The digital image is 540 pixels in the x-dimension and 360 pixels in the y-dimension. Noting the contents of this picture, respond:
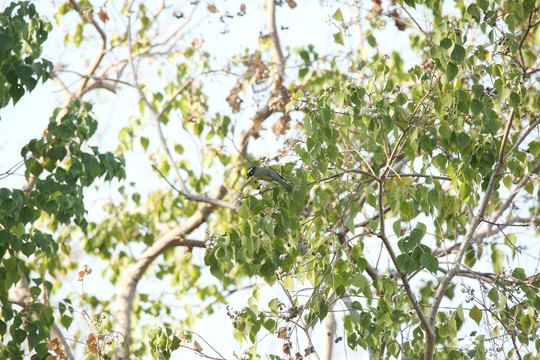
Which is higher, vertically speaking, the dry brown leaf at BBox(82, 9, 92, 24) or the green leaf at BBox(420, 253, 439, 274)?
the dry brown leaf at BBox(82, 9, 92, 24)

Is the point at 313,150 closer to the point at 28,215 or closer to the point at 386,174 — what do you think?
the point at 386,174

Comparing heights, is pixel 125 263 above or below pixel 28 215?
above

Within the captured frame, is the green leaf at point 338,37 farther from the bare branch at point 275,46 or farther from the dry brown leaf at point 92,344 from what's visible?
the dry brown leaf at point 92,344

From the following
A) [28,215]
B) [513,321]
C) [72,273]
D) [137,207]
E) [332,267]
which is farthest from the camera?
[72,273]

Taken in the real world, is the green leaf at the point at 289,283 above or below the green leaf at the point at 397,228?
below

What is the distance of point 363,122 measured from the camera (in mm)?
3311

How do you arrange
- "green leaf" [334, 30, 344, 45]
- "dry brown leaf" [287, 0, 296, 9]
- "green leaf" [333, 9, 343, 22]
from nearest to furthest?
"green leaf" [333, 9, 343, 22]
"green leaf" [334, 30, 344, 45]
"dry brown leaf" [287, 0, 296, 9]

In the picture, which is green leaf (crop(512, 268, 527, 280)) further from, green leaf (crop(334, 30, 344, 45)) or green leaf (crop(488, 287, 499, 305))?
green leaf (crop(334, 30, 344, 45))

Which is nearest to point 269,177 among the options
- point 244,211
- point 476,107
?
point 244,211

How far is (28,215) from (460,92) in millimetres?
2813

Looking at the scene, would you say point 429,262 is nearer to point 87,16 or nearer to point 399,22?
point 399,22

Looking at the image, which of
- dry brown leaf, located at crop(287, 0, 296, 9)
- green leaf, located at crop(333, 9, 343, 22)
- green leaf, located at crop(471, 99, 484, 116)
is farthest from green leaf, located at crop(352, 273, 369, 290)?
dry brown leaf, located at crop(287, 0, 296, 9)

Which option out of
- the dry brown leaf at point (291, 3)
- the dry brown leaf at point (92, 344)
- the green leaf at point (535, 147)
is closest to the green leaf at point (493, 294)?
the green leaf at point (535, 147)

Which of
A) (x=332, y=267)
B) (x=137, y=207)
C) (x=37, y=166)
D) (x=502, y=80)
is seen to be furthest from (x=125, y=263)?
(x=502, y=80)
